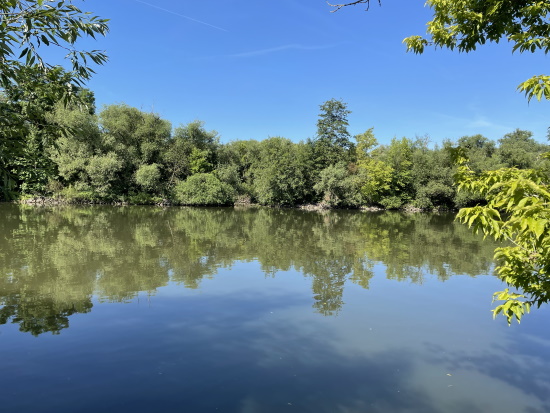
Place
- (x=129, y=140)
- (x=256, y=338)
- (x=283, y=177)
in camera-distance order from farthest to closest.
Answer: (x=283, y=177), (x=129, y=140), (x=256, y=338)

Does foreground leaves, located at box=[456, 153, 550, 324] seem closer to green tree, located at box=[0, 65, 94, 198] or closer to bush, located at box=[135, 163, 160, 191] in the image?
green tree, located at box=[0, 65, 94, 198]

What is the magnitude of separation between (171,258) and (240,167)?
40333 mm

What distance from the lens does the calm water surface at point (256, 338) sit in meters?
4.53

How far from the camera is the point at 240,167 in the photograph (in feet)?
171

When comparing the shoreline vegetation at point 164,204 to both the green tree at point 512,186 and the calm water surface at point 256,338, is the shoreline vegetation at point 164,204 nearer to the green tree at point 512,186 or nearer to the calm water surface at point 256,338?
the calm water surface at point 256,338

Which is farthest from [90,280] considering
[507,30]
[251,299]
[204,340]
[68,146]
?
[68,146]

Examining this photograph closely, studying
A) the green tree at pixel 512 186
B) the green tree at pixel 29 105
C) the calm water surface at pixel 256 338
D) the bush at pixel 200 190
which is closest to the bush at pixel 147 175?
the bush at pixel 200 190

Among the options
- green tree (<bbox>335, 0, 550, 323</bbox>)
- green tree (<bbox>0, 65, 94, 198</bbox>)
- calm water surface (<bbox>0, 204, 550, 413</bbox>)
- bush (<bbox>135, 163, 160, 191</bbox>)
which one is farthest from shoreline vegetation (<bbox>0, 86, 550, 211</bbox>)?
green tree (<bbox>335, 0, 550, 323</bbox>)

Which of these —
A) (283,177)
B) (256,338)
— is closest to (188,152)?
(283,177)

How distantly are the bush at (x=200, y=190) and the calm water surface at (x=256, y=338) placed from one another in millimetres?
28002

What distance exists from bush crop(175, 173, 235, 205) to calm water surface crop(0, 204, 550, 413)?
2800cm

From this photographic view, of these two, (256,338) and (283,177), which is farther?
(283,177)

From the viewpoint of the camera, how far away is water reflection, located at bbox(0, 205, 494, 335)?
8.13m

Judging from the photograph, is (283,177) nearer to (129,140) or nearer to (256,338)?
(129,140)
